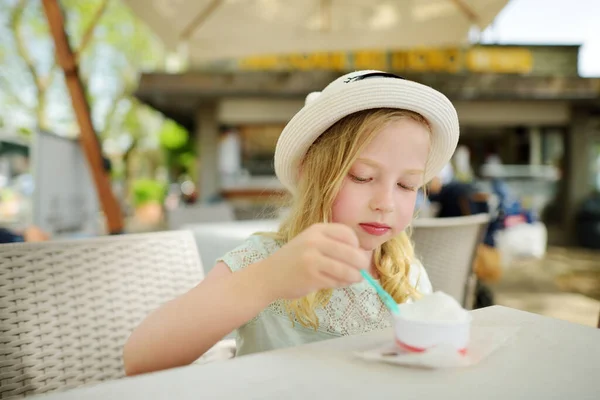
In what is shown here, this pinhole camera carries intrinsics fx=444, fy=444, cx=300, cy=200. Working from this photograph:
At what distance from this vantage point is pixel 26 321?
1.09 m

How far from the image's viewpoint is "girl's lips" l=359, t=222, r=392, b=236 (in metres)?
1.01

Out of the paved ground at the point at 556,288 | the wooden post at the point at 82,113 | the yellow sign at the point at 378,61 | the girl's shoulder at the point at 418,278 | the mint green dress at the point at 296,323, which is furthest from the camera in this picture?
the yellow sign at the point at 378,61

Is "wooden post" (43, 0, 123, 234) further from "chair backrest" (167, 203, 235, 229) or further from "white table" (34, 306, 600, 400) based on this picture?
"white table" (34, 306, 600, 400)

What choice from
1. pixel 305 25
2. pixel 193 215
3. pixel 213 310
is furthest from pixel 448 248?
pixel 193 215

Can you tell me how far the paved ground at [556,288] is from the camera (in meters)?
4.66

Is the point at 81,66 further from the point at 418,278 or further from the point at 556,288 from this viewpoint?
the point at 418,278

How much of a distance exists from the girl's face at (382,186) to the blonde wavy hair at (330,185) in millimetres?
22

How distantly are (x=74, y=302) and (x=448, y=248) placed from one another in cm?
144

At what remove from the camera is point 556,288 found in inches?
225

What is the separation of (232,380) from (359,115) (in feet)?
2.40

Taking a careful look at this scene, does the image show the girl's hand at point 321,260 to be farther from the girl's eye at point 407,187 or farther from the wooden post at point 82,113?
the wooden post at point 82,113

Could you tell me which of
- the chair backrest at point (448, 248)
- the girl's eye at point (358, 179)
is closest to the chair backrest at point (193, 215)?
the chair backrest at point (448, 248)

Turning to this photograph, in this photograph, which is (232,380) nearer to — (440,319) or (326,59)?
(440,319)

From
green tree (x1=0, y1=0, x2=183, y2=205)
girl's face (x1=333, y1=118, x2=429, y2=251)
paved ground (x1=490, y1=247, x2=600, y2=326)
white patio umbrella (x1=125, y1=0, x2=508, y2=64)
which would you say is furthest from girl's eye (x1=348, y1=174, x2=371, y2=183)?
green tree (x1=0, y1=0, x2=183, y2=205)
